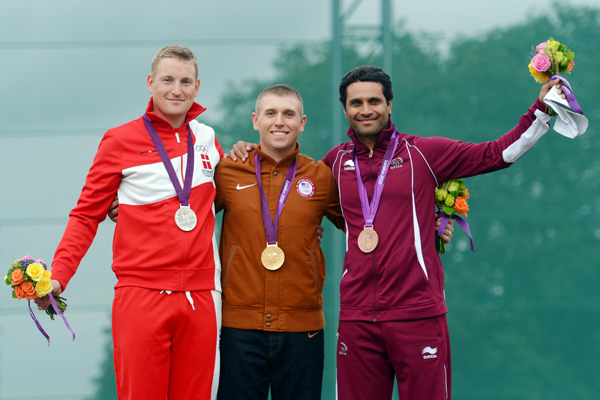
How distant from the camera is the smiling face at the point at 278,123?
132 inches

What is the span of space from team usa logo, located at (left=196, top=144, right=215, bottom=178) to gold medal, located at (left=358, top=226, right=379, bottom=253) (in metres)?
0.76

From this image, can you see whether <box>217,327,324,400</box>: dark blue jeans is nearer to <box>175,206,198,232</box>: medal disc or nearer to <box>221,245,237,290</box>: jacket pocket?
<box>221,245,237,290</box>: jacket pocket

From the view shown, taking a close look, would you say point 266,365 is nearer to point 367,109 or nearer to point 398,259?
point 398,259

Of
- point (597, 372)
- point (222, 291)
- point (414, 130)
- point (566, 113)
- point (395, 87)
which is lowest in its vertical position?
point (597, 372)

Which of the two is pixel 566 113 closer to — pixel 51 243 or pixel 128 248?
pixel 128 248

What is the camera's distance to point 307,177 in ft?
11.3

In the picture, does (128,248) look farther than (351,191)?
No

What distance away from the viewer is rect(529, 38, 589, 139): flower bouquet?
3045 millimetres

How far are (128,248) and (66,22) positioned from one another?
11.2 feet

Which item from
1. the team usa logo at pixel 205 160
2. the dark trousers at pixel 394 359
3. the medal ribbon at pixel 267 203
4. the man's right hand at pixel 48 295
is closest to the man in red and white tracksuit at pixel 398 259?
the dark trousers at pixel 394 359

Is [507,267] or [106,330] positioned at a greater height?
[507,267]

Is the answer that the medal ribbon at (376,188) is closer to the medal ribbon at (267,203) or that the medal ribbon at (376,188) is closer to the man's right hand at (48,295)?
the medal ribbon at (267,203)

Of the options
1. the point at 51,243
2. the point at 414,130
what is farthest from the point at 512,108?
the point at 51,243

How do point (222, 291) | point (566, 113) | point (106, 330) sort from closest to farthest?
point (566, 113) → point (222, 291) → point (106, 330)
